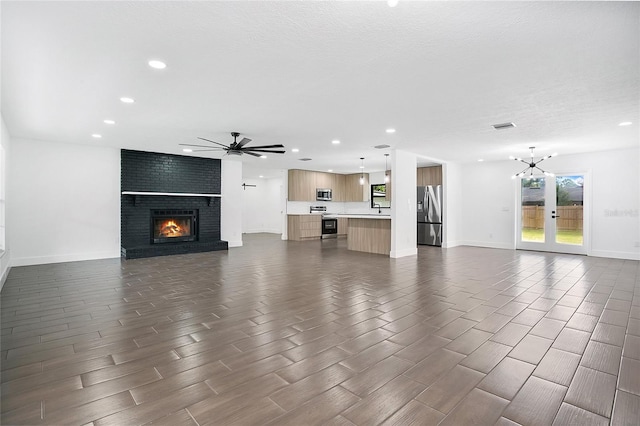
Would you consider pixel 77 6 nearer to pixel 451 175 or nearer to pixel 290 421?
pixel 290 421

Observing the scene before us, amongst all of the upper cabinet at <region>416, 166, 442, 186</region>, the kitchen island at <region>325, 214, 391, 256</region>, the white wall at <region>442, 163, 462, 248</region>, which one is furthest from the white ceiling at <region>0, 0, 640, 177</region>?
the upper cabinet at <region>416, 166, 442, 186</region>

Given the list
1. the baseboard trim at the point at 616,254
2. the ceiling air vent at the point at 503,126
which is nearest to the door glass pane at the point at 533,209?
the baseboard trim at the point at 616,254

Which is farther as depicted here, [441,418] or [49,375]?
[49,375]

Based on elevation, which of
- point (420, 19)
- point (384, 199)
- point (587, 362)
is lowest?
point (587, 362)

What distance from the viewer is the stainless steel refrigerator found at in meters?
9.45

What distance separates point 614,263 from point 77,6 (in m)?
9.09

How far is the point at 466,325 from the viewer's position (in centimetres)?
306

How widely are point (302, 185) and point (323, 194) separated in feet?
3.28

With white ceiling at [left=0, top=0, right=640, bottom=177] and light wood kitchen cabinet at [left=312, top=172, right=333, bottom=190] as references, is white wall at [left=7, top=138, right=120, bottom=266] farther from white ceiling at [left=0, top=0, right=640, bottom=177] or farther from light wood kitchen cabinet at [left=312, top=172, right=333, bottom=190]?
light wood kitchen cabinet at [left=312, top=172, right=333, bottom=190]

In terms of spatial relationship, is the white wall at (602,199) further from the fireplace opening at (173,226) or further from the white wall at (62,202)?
the white wall at (62,202)

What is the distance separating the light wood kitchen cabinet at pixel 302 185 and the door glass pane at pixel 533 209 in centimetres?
654

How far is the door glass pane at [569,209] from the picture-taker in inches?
306

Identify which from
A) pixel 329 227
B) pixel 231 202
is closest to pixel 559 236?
pixel 329 227

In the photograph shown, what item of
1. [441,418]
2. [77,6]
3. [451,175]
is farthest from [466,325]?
[451,175]
